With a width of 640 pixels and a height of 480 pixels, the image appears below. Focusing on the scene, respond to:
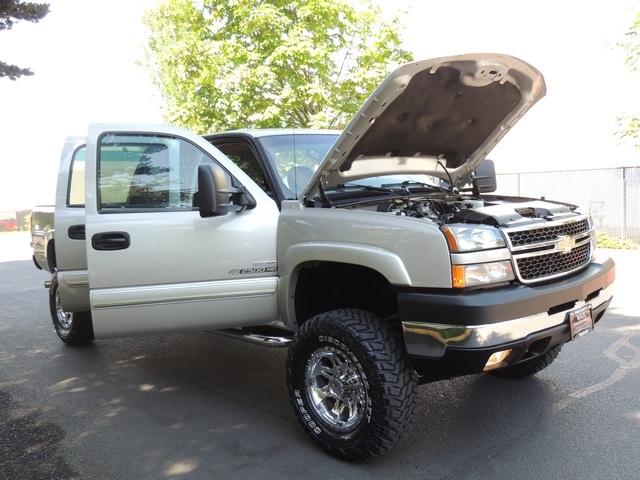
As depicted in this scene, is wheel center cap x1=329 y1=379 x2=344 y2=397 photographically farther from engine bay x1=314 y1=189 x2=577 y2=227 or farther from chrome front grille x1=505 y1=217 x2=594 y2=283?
chrome front grille x1=505 y1=217 x2=594 y2=283

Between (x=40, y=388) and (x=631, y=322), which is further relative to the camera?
(x=631, y=322)

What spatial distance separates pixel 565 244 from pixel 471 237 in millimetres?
790

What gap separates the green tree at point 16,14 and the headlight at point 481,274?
477cm

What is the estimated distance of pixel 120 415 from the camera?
4.12 meters

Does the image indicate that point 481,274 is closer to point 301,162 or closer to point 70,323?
point 301,162

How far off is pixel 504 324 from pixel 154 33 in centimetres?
2743

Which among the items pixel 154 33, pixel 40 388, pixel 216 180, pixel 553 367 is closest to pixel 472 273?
pixel 216 180

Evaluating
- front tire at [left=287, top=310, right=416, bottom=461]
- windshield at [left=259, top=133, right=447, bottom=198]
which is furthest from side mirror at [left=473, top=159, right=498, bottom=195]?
front tire at [left=287, top=310, right=416, bottom=461]

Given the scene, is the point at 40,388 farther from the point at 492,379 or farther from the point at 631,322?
the point at 631,322

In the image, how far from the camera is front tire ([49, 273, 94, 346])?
19.1 ft

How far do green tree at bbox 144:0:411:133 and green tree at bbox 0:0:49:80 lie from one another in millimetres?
6627

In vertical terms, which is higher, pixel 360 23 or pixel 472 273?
pixel 360 23

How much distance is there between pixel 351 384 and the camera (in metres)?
3.32

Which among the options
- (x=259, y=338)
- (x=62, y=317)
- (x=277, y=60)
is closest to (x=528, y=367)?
(x=259, y=338)
